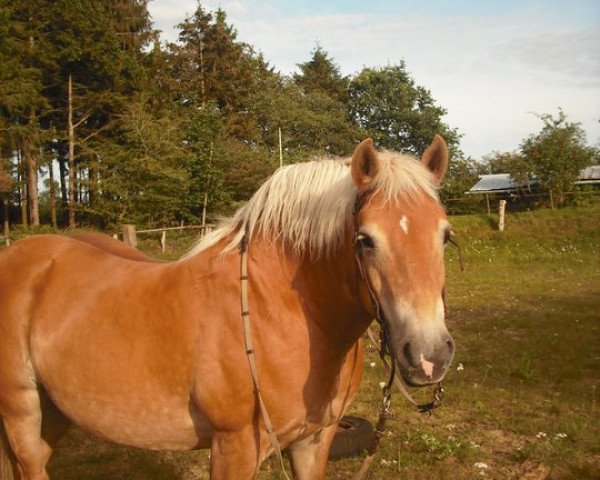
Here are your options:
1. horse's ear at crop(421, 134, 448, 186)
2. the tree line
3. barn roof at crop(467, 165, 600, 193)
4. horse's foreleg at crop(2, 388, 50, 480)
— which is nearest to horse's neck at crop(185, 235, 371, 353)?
horse's ear at crop(421, 134, 448, 186)

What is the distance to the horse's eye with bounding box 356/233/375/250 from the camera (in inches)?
75.2

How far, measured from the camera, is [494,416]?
4797 mm

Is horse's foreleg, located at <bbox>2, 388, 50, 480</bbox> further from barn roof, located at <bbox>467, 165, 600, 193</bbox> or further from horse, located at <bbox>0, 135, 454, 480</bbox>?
barn roof, located at <bbox>467, 165, 600, 193</bbox>

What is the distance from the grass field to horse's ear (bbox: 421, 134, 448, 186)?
2.57m

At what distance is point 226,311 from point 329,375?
0.56m

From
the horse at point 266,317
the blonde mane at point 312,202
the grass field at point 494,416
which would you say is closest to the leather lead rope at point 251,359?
the horse at point 266,317

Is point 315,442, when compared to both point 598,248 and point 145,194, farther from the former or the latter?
point 145,194

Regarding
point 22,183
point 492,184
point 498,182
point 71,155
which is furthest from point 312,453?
point 498,182

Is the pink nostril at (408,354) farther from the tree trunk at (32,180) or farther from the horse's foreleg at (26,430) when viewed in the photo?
the tree trunk at (32,180)

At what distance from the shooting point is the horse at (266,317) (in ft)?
6.31

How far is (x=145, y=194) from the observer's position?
24.1 m

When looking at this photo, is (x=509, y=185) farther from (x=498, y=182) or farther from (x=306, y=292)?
(x=306, y=292)

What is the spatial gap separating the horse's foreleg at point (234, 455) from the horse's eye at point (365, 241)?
99 centimetres

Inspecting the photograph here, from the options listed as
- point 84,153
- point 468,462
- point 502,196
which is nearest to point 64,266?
point 468,462
